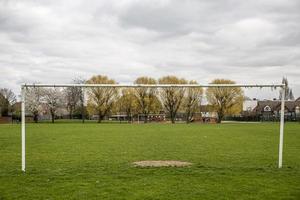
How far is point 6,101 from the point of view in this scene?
85875 mm

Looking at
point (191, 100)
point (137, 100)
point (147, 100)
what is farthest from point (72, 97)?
point (191, 100)

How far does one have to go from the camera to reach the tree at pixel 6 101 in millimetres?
83812

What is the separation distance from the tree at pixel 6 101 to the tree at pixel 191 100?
144 ft

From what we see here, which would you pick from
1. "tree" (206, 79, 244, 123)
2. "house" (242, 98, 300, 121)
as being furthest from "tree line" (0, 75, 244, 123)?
"house" (242, 98, 300, 121)

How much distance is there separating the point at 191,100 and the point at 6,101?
46.6 m

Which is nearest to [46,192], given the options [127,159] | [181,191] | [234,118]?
[181,191]

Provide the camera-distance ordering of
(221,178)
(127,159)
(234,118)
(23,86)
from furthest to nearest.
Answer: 1. (234,118)
2. (127,159)
3. (23,86)
4. (221,178)

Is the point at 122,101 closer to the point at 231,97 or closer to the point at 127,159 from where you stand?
the point at 231,97

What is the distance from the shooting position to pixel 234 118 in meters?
92.4

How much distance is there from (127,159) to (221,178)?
5.23m

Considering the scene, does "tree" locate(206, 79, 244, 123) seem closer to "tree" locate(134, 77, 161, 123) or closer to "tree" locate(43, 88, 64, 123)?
"tree" locate(134, 77, 161, 123)

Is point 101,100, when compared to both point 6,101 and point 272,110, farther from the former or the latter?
point 272,110

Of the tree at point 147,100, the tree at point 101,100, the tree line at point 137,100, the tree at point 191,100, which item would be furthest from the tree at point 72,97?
the tree at point 191,100

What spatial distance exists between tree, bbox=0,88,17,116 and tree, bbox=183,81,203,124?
144 feet
